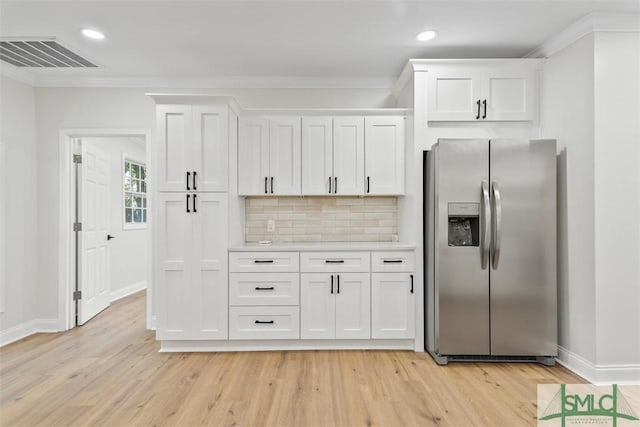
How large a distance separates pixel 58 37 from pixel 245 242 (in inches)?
97.0

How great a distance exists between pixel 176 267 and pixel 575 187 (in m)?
3.40

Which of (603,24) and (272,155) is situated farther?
(272,155)

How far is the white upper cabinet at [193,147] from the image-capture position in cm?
324

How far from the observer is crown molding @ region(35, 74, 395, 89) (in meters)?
3.90

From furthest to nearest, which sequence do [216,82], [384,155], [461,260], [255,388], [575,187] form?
1. [216,82]
2. [384,155]
3. [461,260]
4. [575,187]
5. [255,388]

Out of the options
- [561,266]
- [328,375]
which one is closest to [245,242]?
[328,375]

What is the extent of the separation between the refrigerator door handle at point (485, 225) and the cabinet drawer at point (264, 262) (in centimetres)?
159

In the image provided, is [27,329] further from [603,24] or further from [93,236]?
[603,24]

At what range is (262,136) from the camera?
363 cm

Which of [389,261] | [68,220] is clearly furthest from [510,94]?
[68,220]

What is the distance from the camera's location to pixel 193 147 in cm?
326

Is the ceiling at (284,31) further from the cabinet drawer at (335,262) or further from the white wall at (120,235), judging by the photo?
the cabinet drawer at (335,262)

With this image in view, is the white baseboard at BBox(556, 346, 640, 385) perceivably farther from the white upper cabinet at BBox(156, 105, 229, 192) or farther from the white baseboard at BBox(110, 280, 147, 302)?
the white baseboard at BBox(110, 280, 147, 302)

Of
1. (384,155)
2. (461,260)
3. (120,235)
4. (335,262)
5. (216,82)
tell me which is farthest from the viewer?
(120,235)
